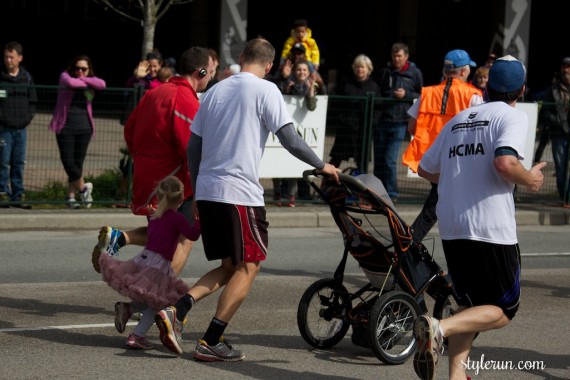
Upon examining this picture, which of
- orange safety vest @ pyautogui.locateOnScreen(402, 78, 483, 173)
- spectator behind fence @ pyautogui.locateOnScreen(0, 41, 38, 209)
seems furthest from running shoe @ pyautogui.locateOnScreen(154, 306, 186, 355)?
spectator behind fence @ pyautogui.locateOnScreen(0, 41, 38, 209)

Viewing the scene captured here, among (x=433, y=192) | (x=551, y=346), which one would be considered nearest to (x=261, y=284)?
(x=433, y=192)

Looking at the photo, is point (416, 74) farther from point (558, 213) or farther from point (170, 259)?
point (170, 259)

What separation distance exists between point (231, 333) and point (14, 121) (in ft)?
21.3

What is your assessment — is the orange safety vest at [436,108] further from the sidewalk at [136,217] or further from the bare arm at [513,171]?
the bare arm at [513,171]

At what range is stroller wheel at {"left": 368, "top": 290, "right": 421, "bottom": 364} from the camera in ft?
22.2

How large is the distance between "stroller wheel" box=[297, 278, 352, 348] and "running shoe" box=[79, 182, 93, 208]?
6.66 meters

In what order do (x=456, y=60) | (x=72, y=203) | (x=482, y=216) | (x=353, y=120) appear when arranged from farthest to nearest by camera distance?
(x=353, y=120) < (x=72, y=203) < (x=456, y=60) < (x=482, y=216)

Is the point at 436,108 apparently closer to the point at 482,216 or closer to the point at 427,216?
the point at 427,216

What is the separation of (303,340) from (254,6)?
88.5ft

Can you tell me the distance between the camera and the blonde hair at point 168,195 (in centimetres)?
732

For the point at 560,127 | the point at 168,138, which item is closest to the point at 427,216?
the point at 168,138

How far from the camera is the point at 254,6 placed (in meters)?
33.7

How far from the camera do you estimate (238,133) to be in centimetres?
666

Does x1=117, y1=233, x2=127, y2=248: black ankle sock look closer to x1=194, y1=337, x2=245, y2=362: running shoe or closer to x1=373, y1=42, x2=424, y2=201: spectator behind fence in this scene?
x1=194, y1=337, x2=245, y2=362: running shoe
